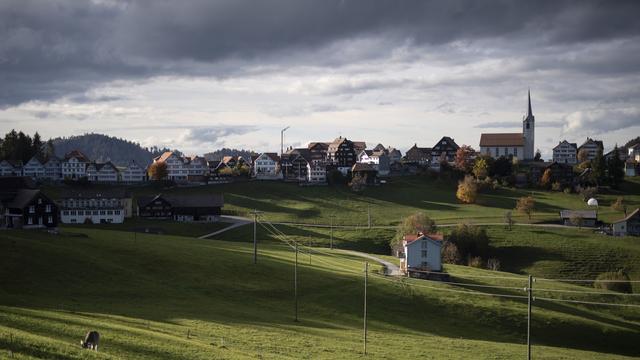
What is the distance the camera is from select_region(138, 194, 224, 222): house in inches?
4904

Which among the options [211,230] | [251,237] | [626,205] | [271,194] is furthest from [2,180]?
[626,205]

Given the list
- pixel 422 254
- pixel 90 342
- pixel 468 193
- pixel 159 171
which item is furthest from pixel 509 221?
pixel 90 342

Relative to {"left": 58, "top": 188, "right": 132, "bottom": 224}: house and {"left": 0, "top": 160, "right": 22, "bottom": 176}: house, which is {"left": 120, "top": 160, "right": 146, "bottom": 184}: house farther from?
{"left": 58, "top": 188, "right": 132, "bottom": 224}: house

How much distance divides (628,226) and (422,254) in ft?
175

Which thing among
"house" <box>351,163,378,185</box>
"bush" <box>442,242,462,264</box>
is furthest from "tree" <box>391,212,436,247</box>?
"house" <box>351,163,378,185</box>

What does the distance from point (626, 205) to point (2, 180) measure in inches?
4967

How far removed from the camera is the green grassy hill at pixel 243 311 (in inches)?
1406

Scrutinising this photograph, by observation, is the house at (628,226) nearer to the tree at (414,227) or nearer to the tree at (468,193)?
the tree at (414,227)

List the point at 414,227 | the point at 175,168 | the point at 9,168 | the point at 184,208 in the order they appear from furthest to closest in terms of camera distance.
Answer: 1. the point at 175,168
2. the point at 9,168
3. the point at 184,208
4. the point at 414,227

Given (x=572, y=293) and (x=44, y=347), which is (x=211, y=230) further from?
(x=44, y=347)

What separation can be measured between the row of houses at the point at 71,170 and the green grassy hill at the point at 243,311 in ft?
291

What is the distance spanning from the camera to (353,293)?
2394 inches

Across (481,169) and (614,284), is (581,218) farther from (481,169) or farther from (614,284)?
(481,169)

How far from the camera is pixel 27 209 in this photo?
96.2 metres
